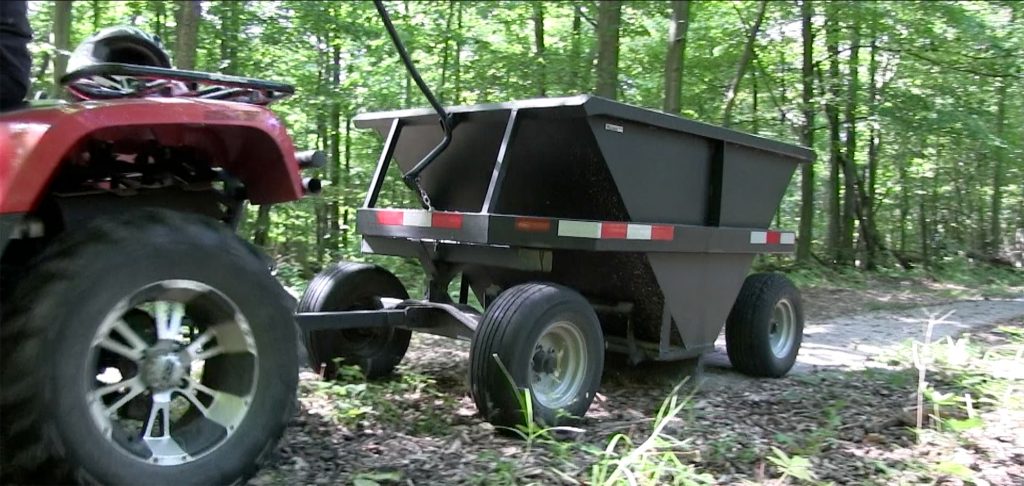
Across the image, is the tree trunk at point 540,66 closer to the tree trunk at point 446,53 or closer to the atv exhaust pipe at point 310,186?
the tree trunk at point 446,53

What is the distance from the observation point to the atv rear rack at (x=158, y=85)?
2.52m

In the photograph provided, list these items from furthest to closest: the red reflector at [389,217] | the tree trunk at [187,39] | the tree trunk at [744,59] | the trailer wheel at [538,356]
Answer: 1. the tree trunk at [744,59]
2. the tree trunk at [187,39]
3. the red reflector at [389,217]
4. the trailer wheel at [538,356]

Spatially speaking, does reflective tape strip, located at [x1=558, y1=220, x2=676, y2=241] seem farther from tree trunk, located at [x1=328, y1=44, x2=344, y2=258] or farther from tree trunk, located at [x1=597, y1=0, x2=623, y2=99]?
tree trunk, located at [x1=328, y1=44, x2=344, y2=258]

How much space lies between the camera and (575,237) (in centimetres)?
414

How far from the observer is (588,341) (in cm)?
412

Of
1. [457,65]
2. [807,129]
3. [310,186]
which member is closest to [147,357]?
[310,186]

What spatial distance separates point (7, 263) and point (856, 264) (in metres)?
18.2

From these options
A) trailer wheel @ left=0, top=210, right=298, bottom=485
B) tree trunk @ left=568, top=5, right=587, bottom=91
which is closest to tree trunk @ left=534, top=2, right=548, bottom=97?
tree trunk @ left=568, top=5, right=587, bottom=91

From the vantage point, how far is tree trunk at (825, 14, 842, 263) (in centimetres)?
1551

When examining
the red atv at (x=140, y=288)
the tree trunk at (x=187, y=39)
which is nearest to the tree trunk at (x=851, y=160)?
the tree trunk at (x=187, y=39)

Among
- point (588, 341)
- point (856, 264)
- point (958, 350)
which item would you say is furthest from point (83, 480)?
point (856, 264)

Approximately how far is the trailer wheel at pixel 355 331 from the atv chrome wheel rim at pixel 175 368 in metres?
1.94

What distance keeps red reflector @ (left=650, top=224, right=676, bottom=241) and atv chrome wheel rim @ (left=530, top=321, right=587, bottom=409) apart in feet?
2.51

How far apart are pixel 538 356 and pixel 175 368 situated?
1993mm
